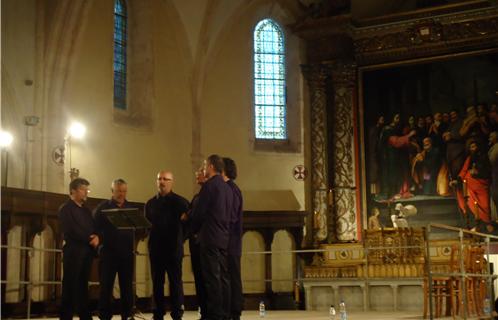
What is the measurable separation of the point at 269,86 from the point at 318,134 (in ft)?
6.01

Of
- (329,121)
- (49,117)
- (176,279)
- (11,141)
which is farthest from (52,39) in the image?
(176,279)

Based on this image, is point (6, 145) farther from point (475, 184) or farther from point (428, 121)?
point (475, 184)

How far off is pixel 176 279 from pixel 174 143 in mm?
8716

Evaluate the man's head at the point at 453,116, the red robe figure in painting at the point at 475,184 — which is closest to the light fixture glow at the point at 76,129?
the man's head at the point at 453,116

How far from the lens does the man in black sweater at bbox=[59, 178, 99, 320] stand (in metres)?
6.54

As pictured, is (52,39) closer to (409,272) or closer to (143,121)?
(143,121)

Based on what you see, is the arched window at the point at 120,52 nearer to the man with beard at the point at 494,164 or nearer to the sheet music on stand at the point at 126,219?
the man with beard at the point at 494,164

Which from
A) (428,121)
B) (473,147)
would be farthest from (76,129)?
(473,147)

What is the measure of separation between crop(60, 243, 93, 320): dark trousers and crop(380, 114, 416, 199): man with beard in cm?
935

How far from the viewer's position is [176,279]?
22.0 ft

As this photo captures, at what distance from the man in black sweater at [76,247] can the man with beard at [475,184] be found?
9462 millimetres

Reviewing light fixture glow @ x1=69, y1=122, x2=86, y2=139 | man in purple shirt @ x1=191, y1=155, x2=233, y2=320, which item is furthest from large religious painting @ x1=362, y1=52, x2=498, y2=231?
man in purple shirt @ x1=191, y1=155, x2=233, y2=320

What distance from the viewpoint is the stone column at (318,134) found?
15.4 meters

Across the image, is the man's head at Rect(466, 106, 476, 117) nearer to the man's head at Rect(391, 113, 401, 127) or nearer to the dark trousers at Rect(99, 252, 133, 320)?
the man's head at Rect(391, 113, 401, 127)
